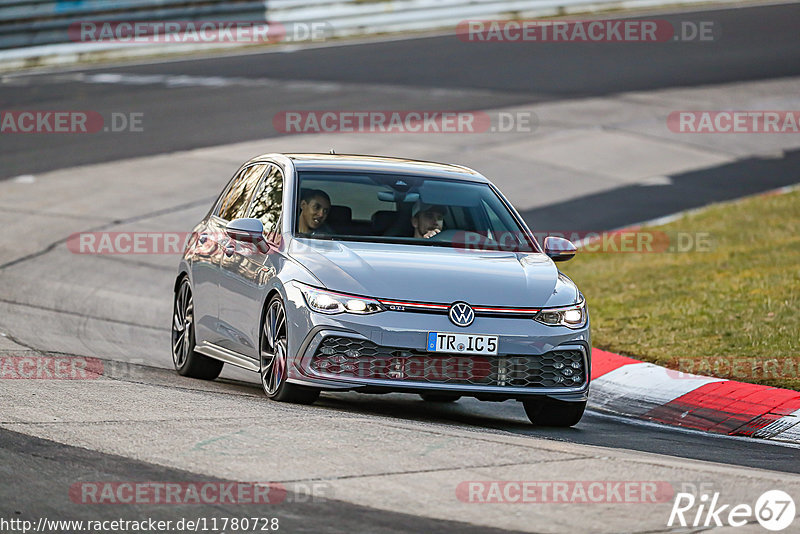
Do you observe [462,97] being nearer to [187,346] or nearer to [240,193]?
[240,193]

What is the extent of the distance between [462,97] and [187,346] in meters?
16.7

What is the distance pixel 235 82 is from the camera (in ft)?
90.8

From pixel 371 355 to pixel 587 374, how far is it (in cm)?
146

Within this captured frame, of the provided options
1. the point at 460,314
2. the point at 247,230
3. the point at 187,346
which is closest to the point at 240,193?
the point at 187,346

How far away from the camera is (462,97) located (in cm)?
2647

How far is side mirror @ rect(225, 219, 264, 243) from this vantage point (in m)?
9.07

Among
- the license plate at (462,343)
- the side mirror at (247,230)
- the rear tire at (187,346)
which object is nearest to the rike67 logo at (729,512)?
the license plate at (462,343)

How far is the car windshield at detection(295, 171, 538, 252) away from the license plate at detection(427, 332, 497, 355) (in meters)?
1.14

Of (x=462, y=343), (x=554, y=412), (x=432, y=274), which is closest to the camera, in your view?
(x=462, y=343)

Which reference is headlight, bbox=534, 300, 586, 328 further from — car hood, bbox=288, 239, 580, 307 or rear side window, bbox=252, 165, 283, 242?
rear side window, bbox=252, 165, 283, 242

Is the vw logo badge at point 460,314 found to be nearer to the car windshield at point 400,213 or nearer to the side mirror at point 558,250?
the car windshield at point 400,213

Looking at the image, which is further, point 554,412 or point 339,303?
point 554,412

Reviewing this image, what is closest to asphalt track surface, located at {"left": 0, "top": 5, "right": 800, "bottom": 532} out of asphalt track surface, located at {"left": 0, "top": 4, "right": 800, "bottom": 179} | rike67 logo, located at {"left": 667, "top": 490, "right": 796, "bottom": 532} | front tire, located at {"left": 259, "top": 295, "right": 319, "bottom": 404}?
asphalt track surface, located at {"left": 0, "top": 4, "right": 800, "bottom": 179}

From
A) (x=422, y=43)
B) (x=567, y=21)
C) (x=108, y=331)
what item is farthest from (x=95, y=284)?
(x=567, y=21)
